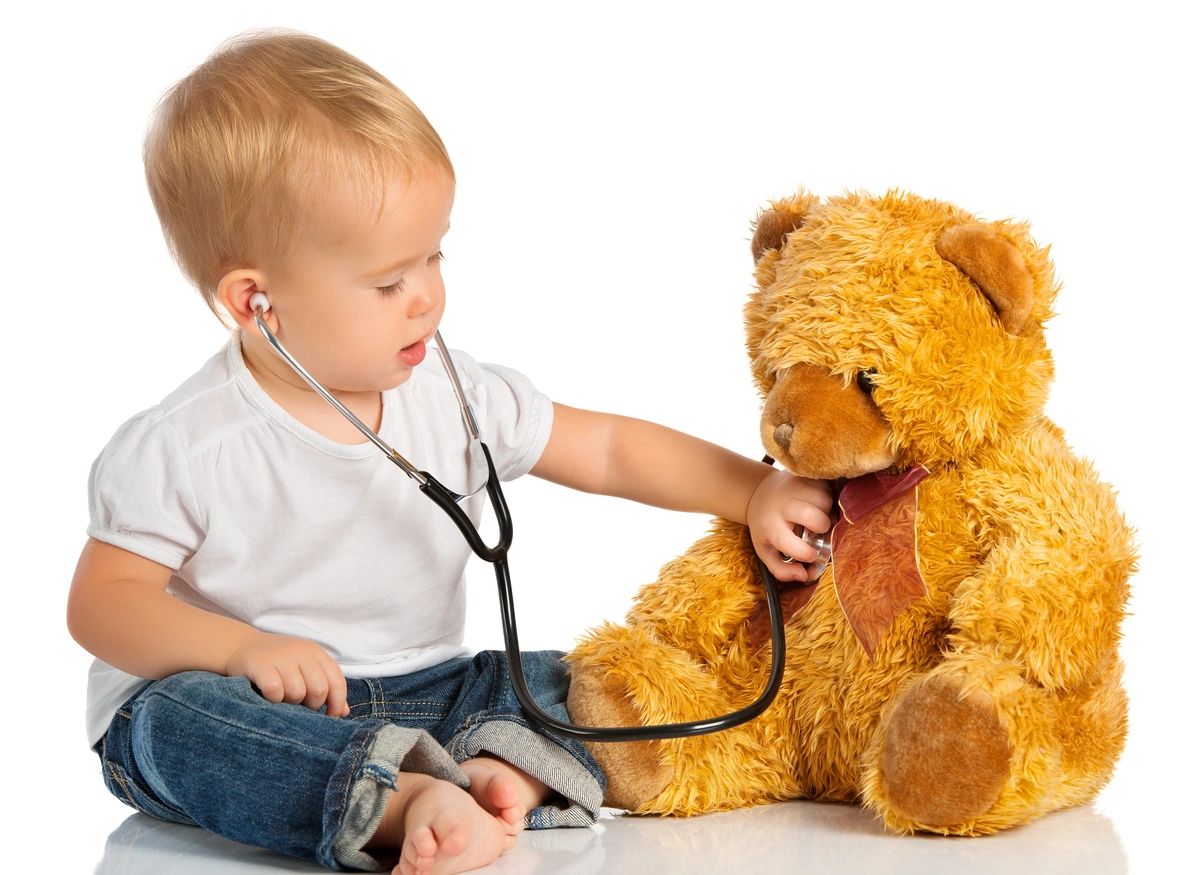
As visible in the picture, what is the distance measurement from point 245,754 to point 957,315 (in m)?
0.80

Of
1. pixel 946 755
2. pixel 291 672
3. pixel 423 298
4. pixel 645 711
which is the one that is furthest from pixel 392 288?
pixel 946 755

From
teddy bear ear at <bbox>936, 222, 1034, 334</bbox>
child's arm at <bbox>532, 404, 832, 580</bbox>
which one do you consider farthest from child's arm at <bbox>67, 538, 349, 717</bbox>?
teddy bear ear at <bbox>936, 222, 1034, 334</bbox>

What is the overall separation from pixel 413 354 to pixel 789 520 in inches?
17.7

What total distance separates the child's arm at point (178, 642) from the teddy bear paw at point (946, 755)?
22.2 inches

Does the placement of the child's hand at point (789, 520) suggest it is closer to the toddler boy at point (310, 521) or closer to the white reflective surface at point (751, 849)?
the toddler boy at point (310, 521)

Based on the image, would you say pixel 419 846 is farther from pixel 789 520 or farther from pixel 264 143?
pixel 264 143

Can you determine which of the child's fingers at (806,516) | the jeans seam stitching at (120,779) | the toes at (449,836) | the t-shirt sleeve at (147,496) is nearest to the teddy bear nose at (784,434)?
the child's fingers at (806,516)

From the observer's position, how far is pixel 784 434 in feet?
4.60

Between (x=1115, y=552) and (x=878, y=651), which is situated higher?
(x=1115, y=552)

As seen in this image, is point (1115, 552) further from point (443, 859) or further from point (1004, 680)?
point (443, 859)

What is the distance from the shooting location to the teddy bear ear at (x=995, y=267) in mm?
1360

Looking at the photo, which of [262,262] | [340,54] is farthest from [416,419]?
[340,54]

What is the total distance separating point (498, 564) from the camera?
4.77 ft

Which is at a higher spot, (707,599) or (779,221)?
(779,221)
